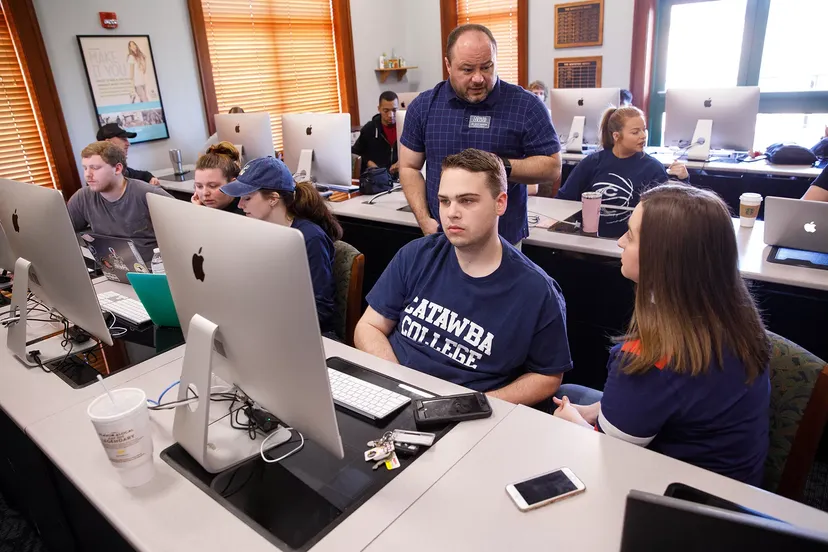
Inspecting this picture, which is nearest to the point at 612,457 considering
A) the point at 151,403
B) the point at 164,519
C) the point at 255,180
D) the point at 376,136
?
the point at 164,519

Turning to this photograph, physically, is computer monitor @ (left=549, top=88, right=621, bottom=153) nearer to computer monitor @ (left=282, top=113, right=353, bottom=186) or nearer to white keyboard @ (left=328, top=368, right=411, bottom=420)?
computer monitor @ (left=282, top=113, right=353, bottom=186)

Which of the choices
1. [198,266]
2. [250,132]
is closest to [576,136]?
[250,132]

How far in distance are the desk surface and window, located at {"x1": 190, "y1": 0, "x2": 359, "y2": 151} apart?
→ 231 centimetres

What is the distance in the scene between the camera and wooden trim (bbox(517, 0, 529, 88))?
5.41m

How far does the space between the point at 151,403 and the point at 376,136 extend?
161 inches

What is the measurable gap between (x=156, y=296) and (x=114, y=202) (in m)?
1.14

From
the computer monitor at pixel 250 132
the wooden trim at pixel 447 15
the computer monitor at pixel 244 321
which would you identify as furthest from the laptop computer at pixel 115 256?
the wooden trim at pixel 447 15

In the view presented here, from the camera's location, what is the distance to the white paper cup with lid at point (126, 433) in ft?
3.25

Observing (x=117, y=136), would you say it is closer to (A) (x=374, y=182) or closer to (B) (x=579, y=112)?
(A) (x=374, y=182)

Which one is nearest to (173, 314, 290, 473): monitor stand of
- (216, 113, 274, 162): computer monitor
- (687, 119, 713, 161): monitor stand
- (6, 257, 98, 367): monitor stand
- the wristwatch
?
(6, 257, 98, 367): monitor stand

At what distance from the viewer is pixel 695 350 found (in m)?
1.01

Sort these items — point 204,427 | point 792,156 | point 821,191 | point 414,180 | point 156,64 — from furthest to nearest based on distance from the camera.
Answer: point 156,64 → point 792,156 → point 414,180 → point 821,191 → point 204,427

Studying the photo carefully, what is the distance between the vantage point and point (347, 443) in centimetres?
116

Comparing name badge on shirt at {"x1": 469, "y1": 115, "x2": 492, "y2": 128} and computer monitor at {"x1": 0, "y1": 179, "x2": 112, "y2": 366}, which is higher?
name badge on shirt at {"x1": 469, "y1": 115, "x2": 492, "y2": 128}
